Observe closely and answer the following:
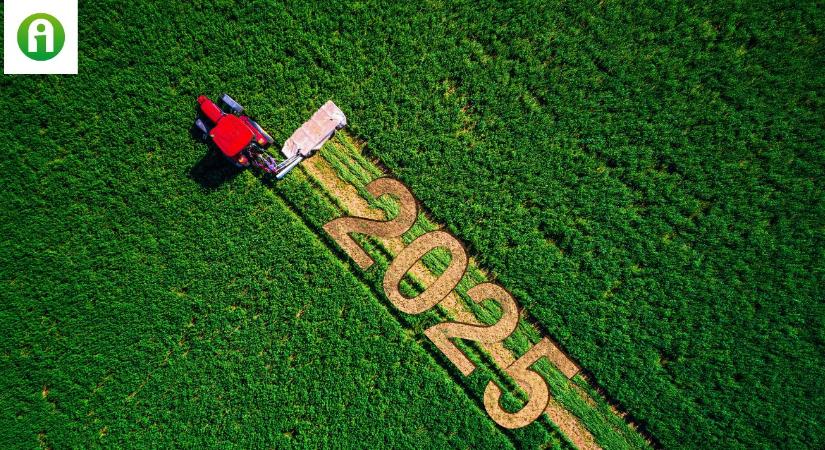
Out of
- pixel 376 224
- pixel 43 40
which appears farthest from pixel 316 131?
pixel 43 40

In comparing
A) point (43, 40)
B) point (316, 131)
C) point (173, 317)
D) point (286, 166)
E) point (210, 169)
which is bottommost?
point (173, 317)

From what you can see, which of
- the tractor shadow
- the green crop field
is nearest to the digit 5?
the green crop field

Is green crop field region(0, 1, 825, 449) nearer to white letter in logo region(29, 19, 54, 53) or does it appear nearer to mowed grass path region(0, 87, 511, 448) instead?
mowed grass path region(0, 87, 511, 448)

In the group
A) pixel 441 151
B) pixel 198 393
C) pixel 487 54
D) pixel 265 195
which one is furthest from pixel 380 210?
pixel 198 393

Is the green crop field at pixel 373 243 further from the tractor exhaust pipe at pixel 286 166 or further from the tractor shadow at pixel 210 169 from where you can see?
the tractor exhaust pipe at pixel 286 166

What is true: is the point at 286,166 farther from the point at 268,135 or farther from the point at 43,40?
the point at 43,40

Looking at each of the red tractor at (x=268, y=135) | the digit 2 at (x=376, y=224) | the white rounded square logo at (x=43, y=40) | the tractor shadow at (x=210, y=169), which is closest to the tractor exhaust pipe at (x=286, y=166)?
the red tractor at (x=268, y=135)

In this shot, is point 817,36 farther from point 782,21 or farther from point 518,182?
point 518,182
